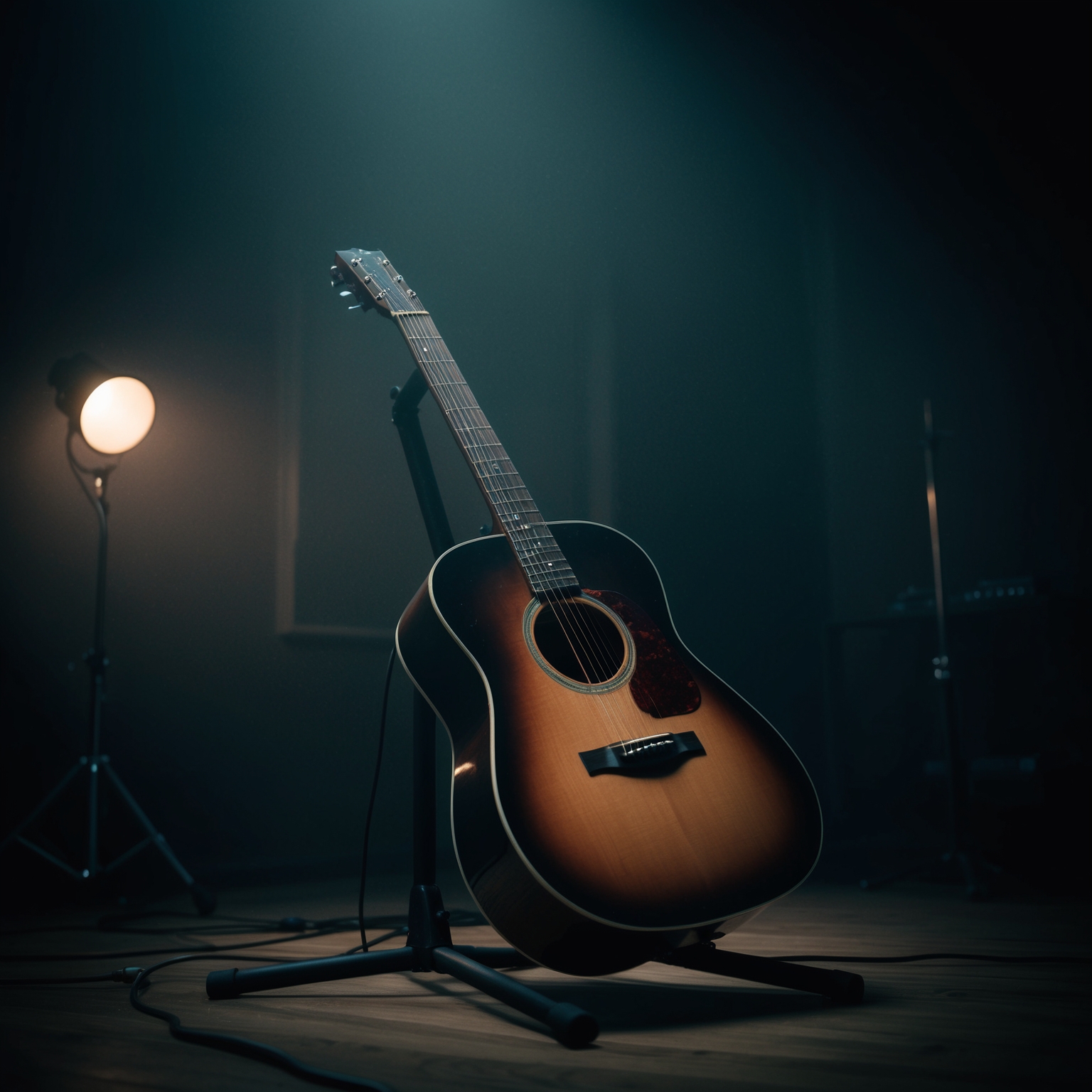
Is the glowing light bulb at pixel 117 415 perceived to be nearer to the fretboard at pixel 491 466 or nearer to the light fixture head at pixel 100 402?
the light fixture head at pixel 100 402

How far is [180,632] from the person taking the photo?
2.75 metres

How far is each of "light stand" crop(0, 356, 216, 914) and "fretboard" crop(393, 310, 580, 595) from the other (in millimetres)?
1192

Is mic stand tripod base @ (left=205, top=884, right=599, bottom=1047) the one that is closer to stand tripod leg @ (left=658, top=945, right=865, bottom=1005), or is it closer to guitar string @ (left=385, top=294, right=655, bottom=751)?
stand tripod leg @ (left=658, top=945, right=865, bottom=1005)

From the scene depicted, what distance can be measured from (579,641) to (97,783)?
1420 millimetres

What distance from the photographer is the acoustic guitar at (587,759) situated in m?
1.11

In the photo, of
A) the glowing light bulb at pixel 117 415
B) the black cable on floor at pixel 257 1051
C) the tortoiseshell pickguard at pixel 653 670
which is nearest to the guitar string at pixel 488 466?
the tortoiseshell pickguard at pixel 653 670

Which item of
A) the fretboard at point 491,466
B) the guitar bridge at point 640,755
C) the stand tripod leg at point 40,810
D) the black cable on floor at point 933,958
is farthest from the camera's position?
the stand tripod leg at point 40,810

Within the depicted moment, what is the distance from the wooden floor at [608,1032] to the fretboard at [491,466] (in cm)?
56

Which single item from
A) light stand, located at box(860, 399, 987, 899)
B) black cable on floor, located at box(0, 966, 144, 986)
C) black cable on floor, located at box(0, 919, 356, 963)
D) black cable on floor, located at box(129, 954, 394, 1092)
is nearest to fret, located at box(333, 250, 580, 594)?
black cable on floor, located at box(129, 954, 394, 1092)

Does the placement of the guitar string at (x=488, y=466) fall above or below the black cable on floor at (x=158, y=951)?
above

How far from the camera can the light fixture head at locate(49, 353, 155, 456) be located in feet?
7.80

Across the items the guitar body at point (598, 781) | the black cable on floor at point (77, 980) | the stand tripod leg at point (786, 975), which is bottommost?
the black cable on floor at point (77, 980)

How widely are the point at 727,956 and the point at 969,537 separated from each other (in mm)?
3424

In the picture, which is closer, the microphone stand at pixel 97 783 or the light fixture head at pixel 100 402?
the microphone stand at pixel 97 783
